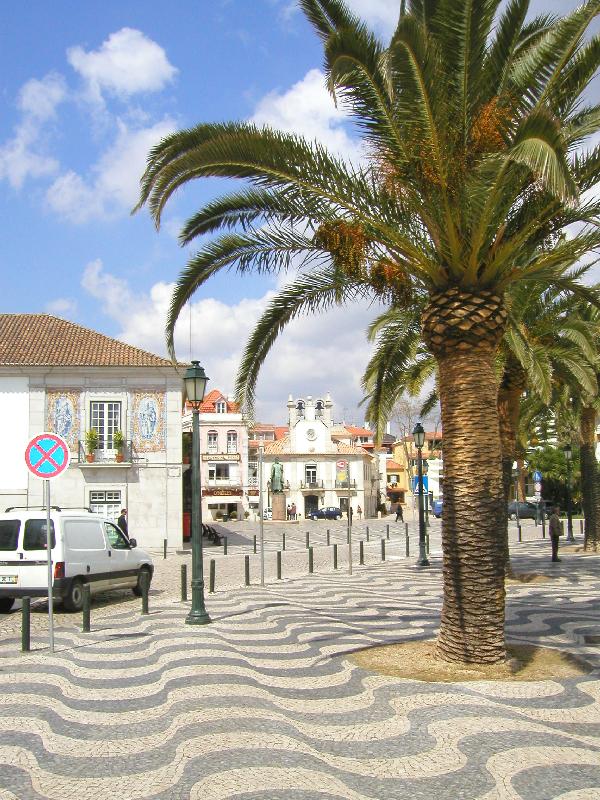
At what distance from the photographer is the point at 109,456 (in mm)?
32250

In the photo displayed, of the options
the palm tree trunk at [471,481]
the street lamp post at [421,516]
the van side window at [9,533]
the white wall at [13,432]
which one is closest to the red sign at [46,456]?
the van side window at [9,533]

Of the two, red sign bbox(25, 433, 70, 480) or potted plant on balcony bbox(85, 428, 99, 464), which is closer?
red sign bbox(25, 433, 70, 480)

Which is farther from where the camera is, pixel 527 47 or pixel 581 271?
pixel 581 271

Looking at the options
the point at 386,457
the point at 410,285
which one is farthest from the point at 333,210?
the point at 386,457

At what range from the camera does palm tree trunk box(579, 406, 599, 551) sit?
949 inches

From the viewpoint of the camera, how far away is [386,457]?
97.9m

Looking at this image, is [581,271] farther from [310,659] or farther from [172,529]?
[172,529]

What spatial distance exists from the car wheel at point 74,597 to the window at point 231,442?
55.0 meters

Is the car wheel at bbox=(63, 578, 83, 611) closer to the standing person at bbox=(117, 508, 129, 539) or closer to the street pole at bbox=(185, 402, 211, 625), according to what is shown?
the street pole at bbox=(185, 402, 211, 625)

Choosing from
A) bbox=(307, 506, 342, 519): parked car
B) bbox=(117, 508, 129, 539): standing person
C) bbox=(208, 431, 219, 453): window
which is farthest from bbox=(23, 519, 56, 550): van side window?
bbox=(208, 431, 219, 453): window

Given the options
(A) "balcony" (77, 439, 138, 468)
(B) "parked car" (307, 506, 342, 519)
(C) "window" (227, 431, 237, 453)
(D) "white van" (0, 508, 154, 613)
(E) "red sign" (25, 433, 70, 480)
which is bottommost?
(B) "parked car" (307, 506, 342, 519)

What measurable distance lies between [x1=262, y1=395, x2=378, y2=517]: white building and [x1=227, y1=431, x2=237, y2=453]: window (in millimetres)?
6812

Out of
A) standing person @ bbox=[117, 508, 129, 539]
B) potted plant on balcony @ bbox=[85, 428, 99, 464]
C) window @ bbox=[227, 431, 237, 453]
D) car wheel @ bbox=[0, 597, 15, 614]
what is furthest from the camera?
window @ bbox=[227, 431, 237, 453]

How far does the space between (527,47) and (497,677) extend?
23.8ft
